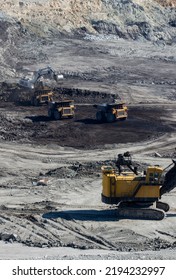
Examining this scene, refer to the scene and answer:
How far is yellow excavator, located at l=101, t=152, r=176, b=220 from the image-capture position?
91.5 feet

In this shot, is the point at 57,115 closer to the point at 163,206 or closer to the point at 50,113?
the point at 50,113

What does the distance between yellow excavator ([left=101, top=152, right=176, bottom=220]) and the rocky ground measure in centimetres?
41

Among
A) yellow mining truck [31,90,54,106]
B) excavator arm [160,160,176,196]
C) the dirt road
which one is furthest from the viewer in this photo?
yellow mining truck [31,90,54,106]

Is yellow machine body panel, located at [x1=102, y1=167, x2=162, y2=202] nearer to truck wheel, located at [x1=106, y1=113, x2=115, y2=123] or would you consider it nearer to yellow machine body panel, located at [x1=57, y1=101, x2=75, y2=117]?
truck wheel, located at [x1=106, y1=113, x2=115, y2=123]

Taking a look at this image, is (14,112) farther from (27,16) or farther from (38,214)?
(27,16)

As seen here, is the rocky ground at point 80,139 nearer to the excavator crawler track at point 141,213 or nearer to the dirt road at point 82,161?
the dirt road at point 82,161

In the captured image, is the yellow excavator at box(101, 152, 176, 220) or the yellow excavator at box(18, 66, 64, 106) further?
the yellow excavator at box(18, 66, 64, 106)

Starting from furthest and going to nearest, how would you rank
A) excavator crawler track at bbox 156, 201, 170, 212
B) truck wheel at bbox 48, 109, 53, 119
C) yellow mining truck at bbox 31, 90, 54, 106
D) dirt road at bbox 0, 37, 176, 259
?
yellow mining truck at bbox 31, 90, 54, 106
truck wheel at bbox 48, 109, 53, 119
excavator crawler track at bbox 156, 201, 170, 212
dirt road at bbox 0, 37, 176, 259

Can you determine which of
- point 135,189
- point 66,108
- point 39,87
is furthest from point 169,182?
point 39,87

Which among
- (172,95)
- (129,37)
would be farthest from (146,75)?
(129,37)

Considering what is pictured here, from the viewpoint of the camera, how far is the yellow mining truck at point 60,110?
47.1 metres

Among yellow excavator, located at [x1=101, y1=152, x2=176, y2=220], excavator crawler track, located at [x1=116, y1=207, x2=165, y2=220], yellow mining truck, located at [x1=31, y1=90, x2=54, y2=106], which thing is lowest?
yellow mining truck, located at [x1=31, y1=90, x2=54, y2=106]

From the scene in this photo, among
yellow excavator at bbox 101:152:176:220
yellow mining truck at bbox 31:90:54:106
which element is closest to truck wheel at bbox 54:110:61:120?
yellow mining truck at bbox 31:90:54:106

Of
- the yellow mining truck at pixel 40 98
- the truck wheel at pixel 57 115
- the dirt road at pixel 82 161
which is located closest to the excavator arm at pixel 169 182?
the dirt road at pixel 82 161
